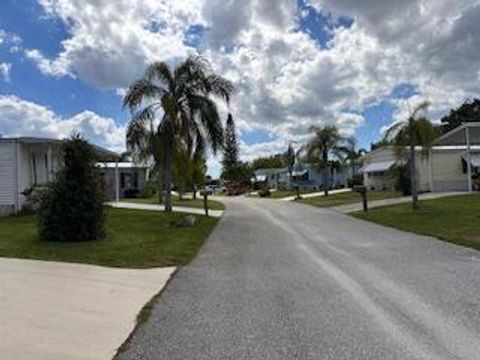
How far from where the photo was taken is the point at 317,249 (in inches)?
620

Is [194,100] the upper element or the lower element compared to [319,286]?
upper

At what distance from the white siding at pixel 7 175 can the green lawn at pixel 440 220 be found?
1365 cm

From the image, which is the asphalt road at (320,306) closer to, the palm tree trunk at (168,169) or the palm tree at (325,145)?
the palm tree trunk at (168,169)

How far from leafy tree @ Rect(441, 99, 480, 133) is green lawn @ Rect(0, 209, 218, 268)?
2942 inches

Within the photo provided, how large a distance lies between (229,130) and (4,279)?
69.6 feet

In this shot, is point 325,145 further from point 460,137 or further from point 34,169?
point 34,169

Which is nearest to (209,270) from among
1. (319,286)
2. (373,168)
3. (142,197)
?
(319,286)

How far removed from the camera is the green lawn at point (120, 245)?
13.8 metres

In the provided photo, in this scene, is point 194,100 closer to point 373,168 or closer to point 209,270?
point 209,270

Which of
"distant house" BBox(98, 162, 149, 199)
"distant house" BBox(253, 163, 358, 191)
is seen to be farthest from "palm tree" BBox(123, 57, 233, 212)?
"distant house" BBox(253, 163, 358, 191)

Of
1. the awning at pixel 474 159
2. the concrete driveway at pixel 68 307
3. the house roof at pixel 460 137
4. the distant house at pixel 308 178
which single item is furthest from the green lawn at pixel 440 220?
the distant house at pixel 308 178

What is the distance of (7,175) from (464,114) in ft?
253

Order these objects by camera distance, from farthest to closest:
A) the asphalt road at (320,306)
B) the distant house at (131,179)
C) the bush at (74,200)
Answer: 1. the distant house at (131,179)
2. the bush at (74,200)
3. the asphalt road at (320,306)

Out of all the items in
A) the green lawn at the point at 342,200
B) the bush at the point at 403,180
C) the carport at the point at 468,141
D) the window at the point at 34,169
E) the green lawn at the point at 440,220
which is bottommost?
the green lawn at the point at 440,220
